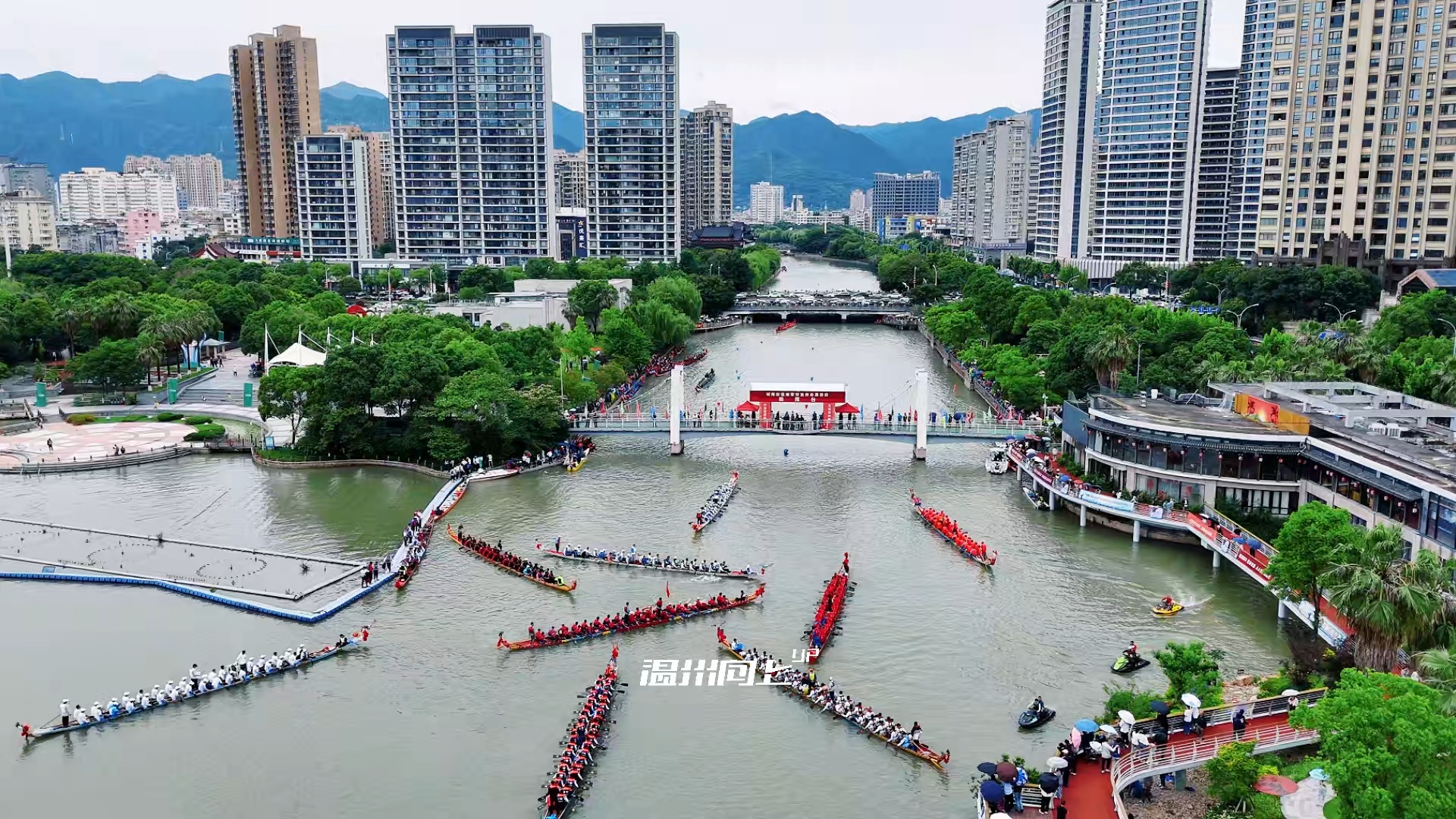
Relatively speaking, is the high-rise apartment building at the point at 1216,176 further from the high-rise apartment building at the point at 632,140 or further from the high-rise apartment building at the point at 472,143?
the high-rise apartment building at the point at 472,143

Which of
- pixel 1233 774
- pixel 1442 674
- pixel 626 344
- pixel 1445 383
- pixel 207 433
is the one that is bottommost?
pixel 207 433

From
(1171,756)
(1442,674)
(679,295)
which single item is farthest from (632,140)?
(1442,674)

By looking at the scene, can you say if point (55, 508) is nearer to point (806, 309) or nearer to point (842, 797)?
point (842, 797)

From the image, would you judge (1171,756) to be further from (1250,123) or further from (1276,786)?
(1250,123)

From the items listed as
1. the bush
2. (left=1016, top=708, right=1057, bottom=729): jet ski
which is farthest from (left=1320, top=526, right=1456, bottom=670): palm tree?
the bush

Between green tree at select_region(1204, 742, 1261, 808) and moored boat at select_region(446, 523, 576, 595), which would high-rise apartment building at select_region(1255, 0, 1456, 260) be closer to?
moored boat at select_region(446, 523, 576, 595)

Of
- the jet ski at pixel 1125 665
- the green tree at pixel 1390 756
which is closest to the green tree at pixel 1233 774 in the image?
the green tree at pixel 1390 756

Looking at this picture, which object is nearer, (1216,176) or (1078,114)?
(1216,176)
